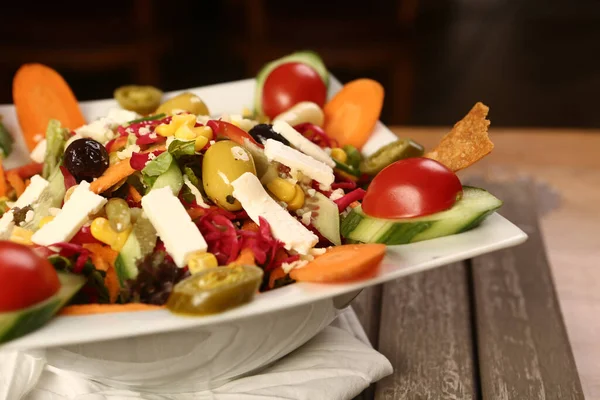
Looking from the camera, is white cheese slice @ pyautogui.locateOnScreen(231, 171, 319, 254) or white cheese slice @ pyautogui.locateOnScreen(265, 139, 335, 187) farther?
white cheese slice @ pyautogui.locateOnScreen(265, 139, 335, 187)

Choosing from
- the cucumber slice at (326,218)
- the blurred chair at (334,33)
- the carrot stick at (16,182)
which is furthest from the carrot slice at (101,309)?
the blurred chair at (334,33)

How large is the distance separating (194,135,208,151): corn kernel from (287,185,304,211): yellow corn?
18cm

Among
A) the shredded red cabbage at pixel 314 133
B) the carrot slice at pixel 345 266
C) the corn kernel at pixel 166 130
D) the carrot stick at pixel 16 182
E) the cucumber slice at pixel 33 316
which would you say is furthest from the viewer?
the shredded red cabbage at pixel 314 133

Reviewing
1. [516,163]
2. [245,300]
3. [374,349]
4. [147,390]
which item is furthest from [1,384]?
[516,163]

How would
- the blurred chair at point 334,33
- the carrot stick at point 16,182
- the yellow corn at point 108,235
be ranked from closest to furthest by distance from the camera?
the yellow corn at point 108,235 < the carrot stick at point 16,182 < the blurred chair at point 334,33

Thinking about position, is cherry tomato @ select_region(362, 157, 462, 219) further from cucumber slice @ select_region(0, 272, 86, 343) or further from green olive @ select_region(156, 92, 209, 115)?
green olive @ select_region(156, 92, 209, 115)

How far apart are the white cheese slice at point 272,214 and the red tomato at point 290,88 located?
0.67 metres

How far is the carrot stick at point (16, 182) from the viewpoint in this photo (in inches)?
61.7

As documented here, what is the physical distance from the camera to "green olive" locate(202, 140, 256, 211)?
1.25 m

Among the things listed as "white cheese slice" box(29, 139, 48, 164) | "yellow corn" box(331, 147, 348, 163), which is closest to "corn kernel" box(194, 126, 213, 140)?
"yellow corn" box(331, 147, 348, 163)

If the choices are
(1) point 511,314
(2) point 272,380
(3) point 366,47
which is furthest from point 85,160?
(3) point 366,47

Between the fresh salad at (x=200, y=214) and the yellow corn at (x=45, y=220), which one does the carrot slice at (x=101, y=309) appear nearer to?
the fresh salad at (x=200, y=214)

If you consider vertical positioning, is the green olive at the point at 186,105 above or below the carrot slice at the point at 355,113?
above

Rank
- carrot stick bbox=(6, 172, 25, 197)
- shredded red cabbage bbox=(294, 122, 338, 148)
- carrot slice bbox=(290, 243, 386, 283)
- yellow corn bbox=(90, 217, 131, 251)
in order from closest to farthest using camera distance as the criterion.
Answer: carrot slice bbox=(290, 243, 386, 283)
yellow corn bbox=(90, 217, 131, 251)
carrot stick bbox=(6, 172, 25, 197)
shredded red cabbage bbox=(294, 122, 338, 148)
